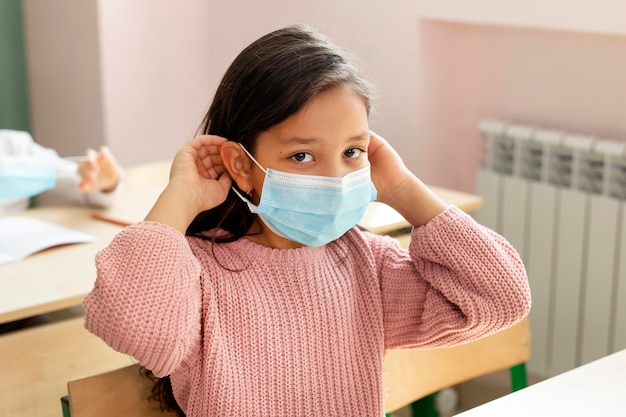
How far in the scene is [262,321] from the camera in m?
1.45

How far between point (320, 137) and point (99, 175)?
1.22m

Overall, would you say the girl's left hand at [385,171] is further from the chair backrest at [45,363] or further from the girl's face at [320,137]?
the chair backrest at [45,363]

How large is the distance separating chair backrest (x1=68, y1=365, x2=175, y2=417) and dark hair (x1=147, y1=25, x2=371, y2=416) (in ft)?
0.06

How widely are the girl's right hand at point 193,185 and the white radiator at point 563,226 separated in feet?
4.38

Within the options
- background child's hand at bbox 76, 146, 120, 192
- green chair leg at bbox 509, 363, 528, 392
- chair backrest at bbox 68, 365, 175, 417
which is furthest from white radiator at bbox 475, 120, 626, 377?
chair backrest at bbox 68, 365, 175, 417

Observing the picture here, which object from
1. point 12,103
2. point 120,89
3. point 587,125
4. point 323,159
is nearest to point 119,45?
point 120,89

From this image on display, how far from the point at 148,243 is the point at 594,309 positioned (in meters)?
1.64

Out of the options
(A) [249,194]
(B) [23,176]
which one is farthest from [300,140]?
(B) [23,176]

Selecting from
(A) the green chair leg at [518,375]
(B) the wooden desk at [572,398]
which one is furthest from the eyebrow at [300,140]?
(A) the green chair leg at [518,375]

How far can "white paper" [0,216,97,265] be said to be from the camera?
2.12m

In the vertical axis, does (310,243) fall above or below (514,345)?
above

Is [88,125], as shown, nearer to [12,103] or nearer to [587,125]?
[12,103]

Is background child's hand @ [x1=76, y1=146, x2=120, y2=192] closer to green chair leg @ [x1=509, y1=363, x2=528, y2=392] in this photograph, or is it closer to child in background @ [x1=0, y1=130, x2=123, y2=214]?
child in background @ [x1=0, y1=130, x2=123, y2=214]

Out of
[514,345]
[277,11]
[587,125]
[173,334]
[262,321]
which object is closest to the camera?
[173,334]
